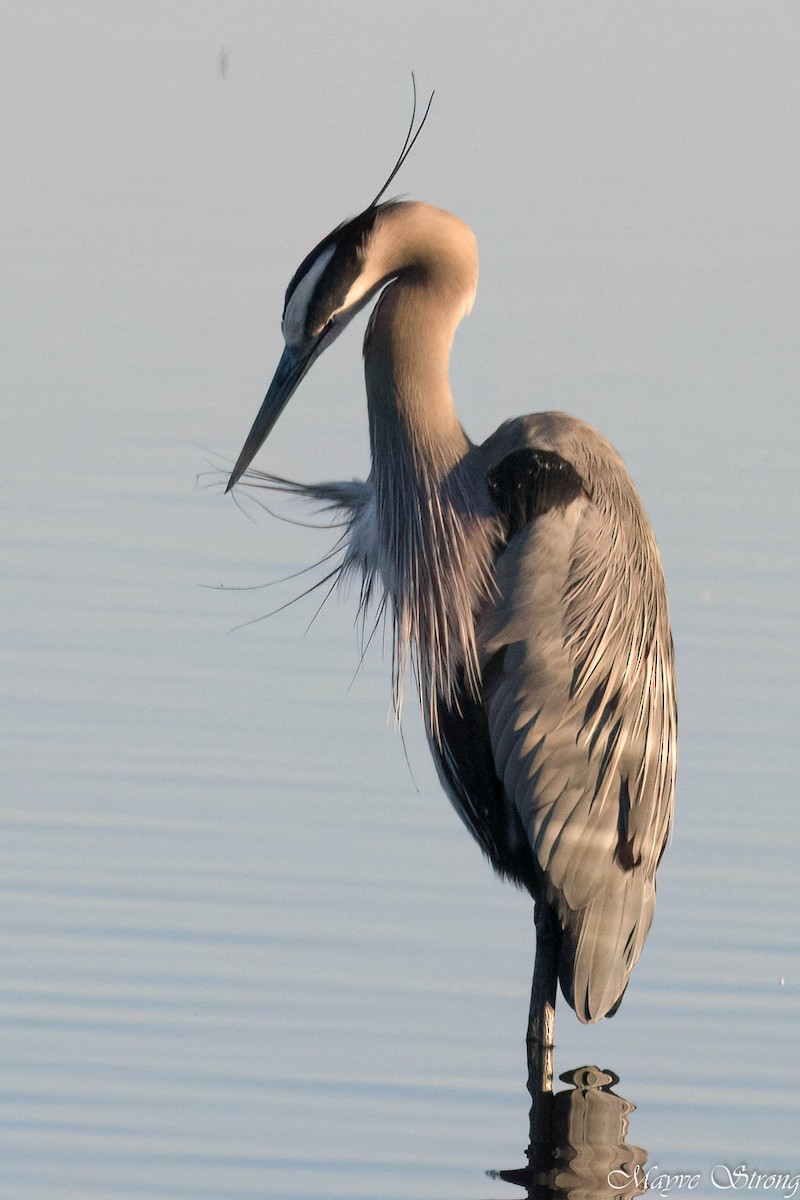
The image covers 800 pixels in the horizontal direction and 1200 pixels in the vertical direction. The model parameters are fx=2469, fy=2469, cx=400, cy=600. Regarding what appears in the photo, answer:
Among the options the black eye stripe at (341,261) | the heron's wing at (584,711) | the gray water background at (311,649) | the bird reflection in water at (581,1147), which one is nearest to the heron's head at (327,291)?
the black eye stripe at (341,261)

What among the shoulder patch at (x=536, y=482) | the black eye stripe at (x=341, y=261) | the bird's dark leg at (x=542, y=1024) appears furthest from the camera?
the black eye stripe at (x=341, y=261)

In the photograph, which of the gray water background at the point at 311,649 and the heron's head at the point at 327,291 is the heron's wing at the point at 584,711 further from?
the heron's head at the point at 327,291

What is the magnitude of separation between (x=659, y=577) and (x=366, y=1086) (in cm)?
153

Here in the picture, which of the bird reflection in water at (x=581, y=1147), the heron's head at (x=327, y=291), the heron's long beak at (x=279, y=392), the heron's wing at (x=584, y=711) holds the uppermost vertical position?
the heron's head at (x=327, y=291)

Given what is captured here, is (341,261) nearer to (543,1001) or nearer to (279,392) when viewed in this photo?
(279,392)

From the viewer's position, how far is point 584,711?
6191 mm

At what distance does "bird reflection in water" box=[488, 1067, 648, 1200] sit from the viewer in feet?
18.4

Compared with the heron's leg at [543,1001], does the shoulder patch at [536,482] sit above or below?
above

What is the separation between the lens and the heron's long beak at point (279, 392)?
636 cm

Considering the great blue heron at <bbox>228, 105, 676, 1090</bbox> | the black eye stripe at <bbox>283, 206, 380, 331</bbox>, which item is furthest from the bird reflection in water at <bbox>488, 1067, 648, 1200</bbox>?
the black eye stripe at <bbox>283, 206, 380, 331</bbox>

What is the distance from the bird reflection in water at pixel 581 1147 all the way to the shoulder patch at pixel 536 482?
4.61 feet

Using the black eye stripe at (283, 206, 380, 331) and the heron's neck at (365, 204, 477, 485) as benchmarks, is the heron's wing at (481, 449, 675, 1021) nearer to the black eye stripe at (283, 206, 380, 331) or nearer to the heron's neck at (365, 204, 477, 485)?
the heron's neck at (365, 204, 477, 485)

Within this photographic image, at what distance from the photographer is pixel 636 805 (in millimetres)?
6266

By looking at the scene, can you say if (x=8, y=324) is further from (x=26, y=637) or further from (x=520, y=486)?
(x=520, y=486)
